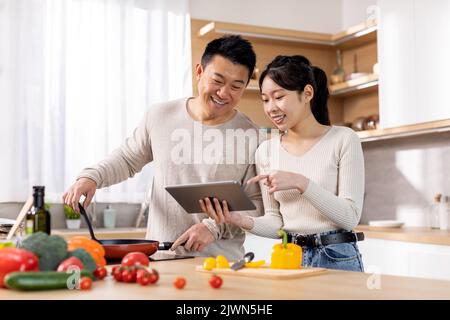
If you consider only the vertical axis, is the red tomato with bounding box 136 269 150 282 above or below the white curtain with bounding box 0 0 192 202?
below

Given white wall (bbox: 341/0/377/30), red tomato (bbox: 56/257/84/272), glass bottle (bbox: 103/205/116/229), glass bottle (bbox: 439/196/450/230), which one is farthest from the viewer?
white wall (bbox: 341/0/377/30)

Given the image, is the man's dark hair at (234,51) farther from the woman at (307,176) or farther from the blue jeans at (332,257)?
the blue jeans at (332,257)

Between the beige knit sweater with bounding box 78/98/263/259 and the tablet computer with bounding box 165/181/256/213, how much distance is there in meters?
0.38

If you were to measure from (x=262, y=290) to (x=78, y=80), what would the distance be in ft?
10.8

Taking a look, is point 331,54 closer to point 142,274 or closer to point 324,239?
point 324,239

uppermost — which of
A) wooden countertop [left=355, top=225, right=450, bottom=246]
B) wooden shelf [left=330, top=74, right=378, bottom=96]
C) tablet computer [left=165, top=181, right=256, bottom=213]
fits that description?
wooden shelf [left=330, top=74, right=378, bottom=96]

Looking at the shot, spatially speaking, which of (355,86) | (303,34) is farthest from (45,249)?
(303,34)

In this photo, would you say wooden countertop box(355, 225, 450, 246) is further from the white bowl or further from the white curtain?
the white curtain

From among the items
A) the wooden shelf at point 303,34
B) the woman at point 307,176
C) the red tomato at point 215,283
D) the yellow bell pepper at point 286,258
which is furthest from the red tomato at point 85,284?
the wooden shelf at point 303,34

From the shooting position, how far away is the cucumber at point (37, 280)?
131 centimetres

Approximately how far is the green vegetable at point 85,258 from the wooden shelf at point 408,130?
284cm

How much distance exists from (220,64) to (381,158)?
2713 millimetres

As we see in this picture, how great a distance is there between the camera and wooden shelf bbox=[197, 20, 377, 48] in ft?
15.0

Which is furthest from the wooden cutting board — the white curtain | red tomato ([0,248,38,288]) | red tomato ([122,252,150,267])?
the white curtain
